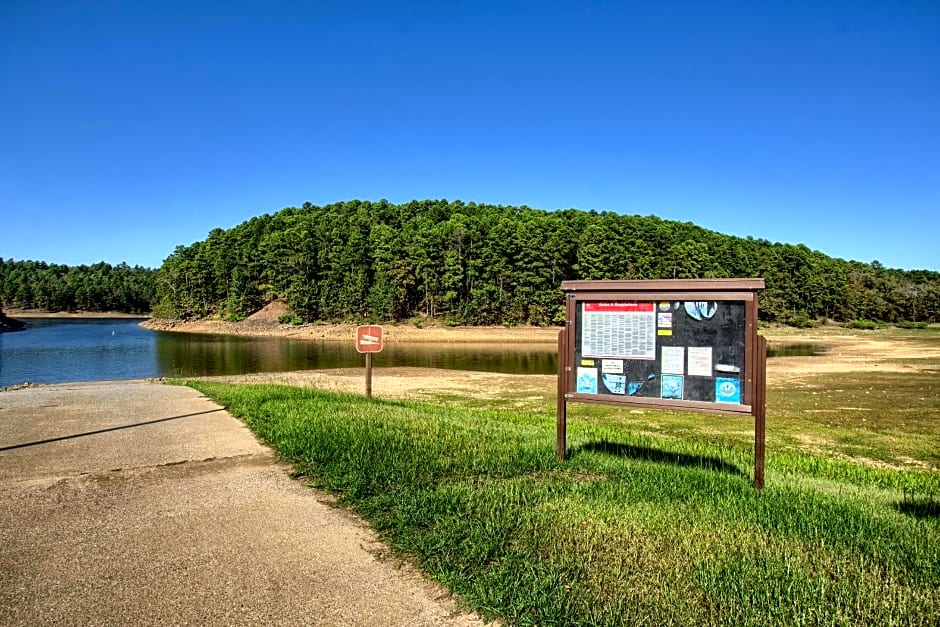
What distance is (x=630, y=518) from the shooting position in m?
4.91

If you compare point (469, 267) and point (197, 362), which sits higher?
point (469, 267)

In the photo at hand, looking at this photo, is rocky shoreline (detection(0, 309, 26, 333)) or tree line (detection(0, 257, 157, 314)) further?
tree line (detection(0, 257, 157, 314))

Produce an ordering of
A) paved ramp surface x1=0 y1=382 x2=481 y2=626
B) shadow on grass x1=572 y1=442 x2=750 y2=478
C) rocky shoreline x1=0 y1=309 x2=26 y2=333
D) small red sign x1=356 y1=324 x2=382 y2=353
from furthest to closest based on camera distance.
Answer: rocky shoreline x1=0 y1=309 x2=26 y2=333, small red sign x1=356 y1=324 x2=382 y2=353, shadow on grass x1=572 y1=442 x2=750 y2=478, paved ramp surface x1=0 y1=382 x2=481 y2=626

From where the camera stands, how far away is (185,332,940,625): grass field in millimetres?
3545

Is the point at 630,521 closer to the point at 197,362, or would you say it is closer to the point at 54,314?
the point at 197,362

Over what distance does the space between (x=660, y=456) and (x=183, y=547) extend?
6.13 m

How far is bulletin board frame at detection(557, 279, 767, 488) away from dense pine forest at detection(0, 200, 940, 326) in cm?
6495

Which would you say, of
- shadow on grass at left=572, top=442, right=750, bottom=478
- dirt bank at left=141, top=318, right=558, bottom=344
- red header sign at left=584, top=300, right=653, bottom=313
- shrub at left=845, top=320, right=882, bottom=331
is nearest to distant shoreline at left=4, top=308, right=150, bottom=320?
dirt bank at left=141, top=318, right=558, bottom=344

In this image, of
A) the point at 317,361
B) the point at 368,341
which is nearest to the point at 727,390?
the point at 368,341

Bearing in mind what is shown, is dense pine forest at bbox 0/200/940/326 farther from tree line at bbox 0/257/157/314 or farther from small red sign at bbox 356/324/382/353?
small red sign at bbox 356/324/382/353

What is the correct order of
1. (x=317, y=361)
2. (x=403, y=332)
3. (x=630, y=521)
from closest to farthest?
(x=630, y=521) < (x=317, y=361) < (x=403, y=332)

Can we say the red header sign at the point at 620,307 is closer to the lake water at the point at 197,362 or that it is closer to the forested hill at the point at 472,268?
the lake water at the point at 197,362

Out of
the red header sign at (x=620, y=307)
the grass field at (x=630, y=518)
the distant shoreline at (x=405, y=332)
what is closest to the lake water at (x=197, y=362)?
the distant shoreline at (x=405, y=332)

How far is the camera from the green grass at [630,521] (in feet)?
11.6
